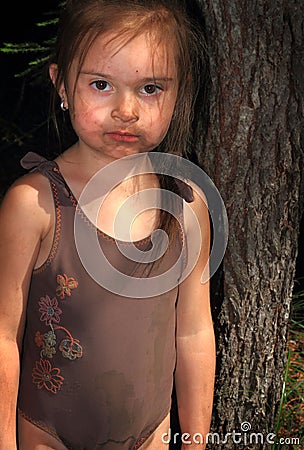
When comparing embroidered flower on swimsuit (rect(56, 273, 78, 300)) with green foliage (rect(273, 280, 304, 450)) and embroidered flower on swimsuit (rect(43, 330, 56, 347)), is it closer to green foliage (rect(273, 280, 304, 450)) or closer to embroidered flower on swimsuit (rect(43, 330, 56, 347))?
embroidered flower on swimsuit (rect(43, 330, 56, 347))

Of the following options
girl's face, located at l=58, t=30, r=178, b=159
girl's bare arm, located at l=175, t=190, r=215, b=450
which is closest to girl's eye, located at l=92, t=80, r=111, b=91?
girl's face, located at l=58, t=30, r=178, b=159

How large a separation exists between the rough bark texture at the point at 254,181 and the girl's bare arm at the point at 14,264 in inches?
29.8

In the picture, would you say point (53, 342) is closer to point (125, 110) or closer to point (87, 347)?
point (87, 347)

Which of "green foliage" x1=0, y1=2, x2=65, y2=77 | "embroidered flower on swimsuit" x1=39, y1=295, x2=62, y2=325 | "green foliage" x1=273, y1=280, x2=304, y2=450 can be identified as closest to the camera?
"embroidered flower on swimsuit" x1=39, y1=295, x2=62, y2=325

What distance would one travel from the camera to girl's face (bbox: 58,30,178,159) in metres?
1.98

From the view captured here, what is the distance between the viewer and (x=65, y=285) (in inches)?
81.5

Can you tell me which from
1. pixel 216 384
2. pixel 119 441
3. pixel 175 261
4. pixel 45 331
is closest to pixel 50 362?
pixel 45 331

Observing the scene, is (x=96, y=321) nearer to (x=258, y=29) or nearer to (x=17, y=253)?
(x=17, y=253)

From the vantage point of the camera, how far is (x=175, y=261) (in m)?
2.23

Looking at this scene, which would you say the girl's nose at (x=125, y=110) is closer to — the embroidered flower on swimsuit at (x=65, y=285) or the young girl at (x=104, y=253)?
the young girl at (x=104, y=253)

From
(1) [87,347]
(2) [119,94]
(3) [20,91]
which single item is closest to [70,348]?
(1) [87,347]

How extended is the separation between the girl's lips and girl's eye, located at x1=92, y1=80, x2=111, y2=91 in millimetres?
115

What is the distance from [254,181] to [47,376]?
96 centimetres

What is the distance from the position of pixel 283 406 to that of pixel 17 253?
1475 millimetres
